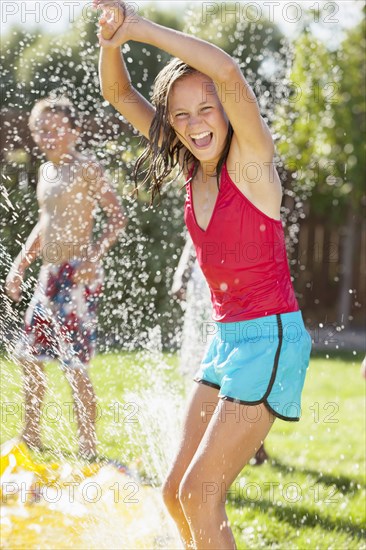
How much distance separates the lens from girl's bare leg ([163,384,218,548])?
2.36m

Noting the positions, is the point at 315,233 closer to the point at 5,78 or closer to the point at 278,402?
the point at 5,78

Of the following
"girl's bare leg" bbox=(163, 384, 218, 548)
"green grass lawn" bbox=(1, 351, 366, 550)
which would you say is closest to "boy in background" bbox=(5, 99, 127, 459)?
"green grass lawn" bbox=(1, 351, 366, 550)

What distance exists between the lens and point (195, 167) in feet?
8.29

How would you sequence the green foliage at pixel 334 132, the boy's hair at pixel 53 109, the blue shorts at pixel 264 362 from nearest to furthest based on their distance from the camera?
the blue shorts at pixel 264 362 → the boy's hair at pixel 53 109 → the green foliage at pixel 334 132

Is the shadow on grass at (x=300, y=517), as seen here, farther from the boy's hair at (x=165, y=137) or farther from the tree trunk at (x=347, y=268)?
the tree trunk at (x=347, y=268)

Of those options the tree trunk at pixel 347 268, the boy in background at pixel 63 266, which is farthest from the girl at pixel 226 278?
the tree trunk at pixel 347 268

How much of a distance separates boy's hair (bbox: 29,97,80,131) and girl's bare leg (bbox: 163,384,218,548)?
175cm

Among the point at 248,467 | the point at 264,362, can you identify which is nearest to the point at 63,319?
the point at 248,467

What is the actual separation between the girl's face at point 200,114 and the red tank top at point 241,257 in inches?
2.9

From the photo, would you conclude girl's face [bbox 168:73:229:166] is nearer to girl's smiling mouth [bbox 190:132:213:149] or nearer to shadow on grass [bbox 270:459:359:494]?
girl's smiling mouth [bbox 190:132:213:149]

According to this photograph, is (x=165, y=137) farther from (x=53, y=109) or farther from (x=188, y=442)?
(x=53, y=109)

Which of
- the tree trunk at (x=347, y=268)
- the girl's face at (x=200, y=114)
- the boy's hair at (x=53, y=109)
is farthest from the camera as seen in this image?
the tree trunk at (x=347, y=268)

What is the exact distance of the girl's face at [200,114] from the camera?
7.63 ft

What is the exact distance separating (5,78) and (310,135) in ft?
18.0
